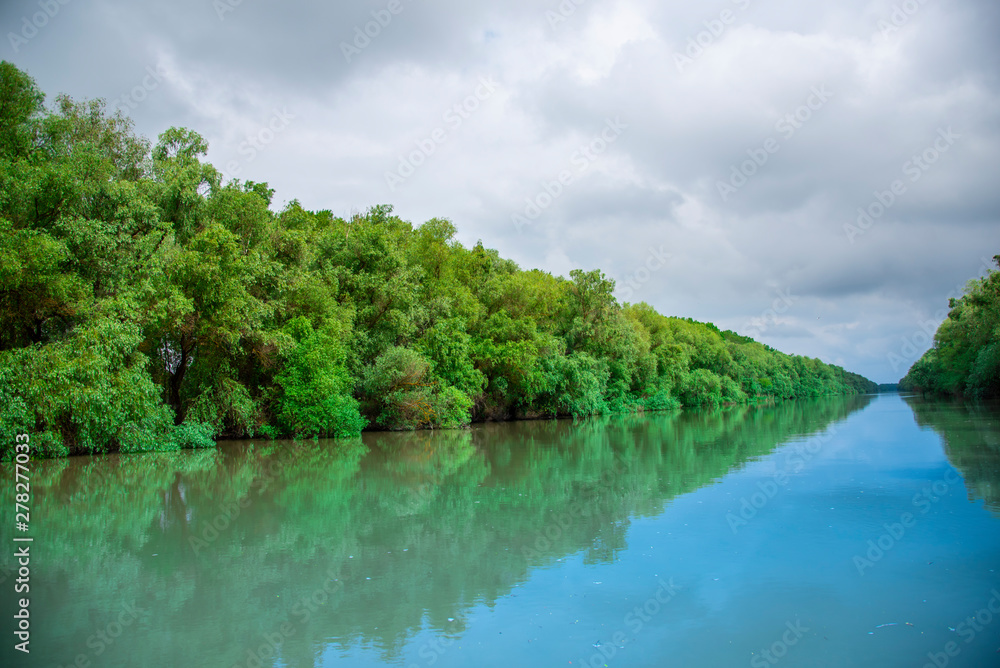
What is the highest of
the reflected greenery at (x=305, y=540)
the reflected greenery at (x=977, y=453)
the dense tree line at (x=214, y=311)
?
the dense tree line at (x=214, y=311)

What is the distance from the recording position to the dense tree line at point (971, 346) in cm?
4384

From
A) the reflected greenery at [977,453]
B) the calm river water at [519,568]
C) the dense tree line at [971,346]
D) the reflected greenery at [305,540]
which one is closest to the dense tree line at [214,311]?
the reflected greenery at [305,540]

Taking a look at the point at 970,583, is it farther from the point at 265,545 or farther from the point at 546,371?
the point at 546,371

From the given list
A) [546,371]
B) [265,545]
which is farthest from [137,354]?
[546,371]

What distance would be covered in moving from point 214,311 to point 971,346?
68.2 metres

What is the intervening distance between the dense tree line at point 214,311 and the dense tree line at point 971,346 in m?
27.7

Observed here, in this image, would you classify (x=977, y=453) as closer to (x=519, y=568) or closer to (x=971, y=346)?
(x=519, y=568)

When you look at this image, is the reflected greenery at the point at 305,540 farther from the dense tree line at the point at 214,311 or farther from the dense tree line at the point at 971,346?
the dense tree line at the point at 971,346

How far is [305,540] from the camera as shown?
32.3 ft

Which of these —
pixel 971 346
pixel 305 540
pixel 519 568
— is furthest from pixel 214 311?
pixel 971 346

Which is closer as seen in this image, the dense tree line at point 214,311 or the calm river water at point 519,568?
the calm river water at point 519,568

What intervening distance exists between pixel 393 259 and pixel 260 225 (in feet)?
24.3

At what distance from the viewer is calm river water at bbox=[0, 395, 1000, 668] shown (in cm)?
584

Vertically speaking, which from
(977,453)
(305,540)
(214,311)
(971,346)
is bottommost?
(305,540)
